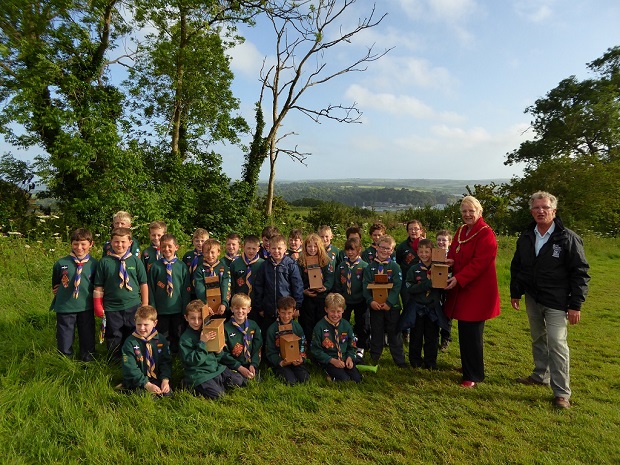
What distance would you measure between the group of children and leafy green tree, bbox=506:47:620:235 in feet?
58.0

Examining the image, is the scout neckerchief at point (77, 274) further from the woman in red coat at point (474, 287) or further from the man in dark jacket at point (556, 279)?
the man in dark jacket at point (556, 279)

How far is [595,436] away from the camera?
2.94 meters

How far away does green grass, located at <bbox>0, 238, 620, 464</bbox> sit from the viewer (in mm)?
2707

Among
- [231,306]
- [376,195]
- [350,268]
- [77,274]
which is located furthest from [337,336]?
[376,195]

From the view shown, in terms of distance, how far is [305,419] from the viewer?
317cm

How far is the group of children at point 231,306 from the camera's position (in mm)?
3555

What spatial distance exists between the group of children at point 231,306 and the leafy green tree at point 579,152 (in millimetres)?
17670

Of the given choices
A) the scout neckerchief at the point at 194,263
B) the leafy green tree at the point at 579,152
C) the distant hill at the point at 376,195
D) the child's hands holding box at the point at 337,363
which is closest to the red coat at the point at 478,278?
the child's hands holding box at the point at 337,363

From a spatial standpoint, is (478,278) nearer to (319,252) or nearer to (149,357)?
(319,252)

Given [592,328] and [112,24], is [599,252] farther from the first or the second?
[112,24]

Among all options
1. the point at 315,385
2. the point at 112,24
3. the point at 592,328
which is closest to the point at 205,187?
the point at 112,24

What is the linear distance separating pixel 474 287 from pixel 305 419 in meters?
2.30

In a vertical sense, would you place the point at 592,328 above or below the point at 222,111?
below

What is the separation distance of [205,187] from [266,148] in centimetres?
367
